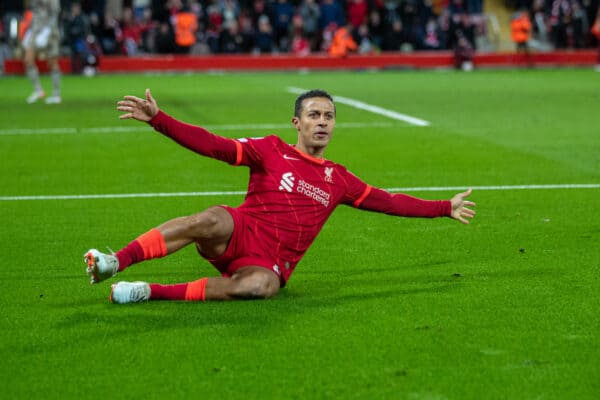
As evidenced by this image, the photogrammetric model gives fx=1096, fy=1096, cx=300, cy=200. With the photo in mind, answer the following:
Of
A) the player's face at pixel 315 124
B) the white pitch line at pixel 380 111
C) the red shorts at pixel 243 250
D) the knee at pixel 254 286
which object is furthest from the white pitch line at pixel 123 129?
the knee at pixel 254 286

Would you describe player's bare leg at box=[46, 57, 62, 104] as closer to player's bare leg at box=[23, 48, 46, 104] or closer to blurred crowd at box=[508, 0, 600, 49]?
player's bare leg at box=[23, 48, 46, 104]

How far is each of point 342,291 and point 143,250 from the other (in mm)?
1287

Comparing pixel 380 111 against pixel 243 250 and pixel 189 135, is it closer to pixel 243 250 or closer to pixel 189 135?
pixel 243 250

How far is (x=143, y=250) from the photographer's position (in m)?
6.13

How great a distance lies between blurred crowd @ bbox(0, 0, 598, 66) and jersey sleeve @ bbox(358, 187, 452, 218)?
2915 cm

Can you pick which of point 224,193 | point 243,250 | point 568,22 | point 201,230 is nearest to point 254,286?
point 243,250

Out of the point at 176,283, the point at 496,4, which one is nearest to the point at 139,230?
the point at 176,283

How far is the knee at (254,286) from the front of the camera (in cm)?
628

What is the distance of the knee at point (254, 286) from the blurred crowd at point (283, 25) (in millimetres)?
29986

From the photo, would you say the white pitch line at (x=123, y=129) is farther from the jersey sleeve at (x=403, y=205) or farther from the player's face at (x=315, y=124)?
the player's face at (x=315, y=124)

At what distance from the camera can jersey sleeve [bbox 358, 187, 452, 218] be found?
691 cm

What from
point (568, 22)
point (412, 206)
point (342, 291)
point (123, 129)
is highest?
point (412, 206)

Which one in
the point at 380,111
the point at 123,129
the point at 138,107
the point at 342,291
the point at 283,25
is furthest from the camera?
the point at 283,25

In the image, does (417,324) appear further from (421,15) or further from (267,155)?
(421,15)
